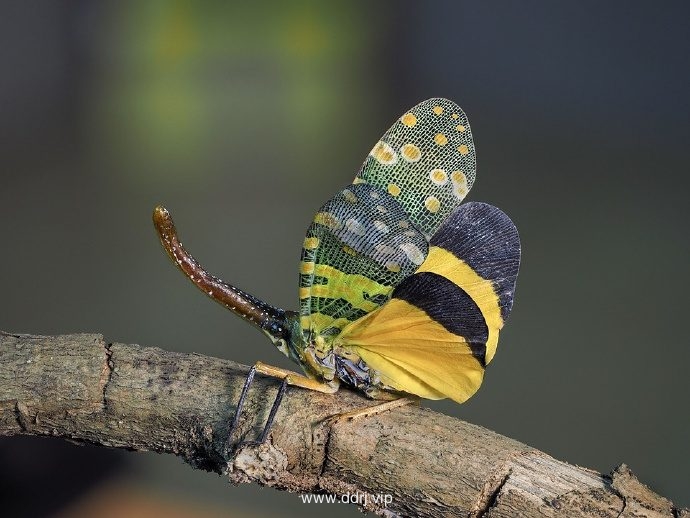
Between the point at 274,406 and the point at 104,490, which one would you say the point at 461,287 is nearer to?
the point at 274,406

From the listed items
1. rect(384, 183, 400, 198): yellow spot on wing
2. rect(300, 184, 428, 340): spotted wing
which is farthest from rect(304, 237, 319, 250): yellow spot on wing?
rect(384, 183, 400, 198): yellow spot on wing

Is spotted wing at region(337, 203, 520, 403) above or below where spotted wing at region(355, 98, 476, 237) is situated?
below

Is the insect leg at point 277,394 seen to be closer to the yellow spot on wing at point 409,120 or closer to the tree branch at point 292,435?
the tree branch at point 292,435

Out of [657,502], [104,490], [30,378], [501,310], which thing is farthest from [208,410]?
[104,490]

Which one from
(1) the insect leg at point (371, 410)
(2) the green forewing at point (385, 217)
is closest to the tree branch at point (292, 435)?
(1) the insect leg at point (371, 410)

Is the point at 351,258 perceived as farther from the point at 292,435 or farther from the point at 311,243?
the point at 292,435

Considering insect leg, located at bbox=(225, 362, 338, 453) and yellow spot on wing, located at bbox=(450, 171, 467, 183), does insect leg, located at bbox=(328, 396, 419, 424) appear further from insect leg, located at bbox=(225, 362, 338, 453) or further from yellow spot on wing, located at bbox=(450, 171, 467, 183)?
yellow spot on wing, located at bbox=(450, 171, 467, 183)
